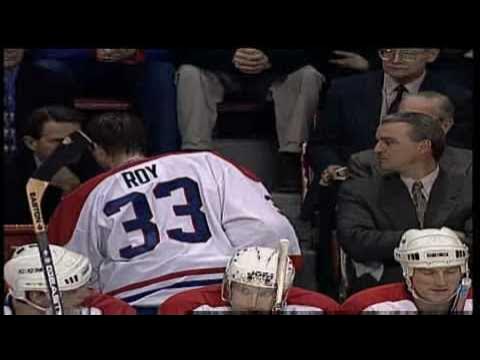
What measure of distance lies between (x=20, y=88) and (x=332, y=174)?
1.18 metres

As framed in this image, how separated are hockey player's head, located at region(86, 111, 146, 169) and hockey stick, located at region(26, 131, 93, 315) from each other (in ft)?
0.14

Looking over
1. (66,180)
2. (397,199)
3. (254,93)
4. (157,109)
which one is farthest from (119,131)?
(397,199)

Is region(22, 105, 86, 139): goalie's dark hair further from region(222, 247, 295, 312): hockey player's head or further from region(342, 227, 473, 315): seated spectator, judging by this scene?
region(342, 227, 473, 315): seated spectator

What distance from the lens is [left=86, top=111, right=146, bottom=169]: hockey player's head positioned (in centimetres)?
421

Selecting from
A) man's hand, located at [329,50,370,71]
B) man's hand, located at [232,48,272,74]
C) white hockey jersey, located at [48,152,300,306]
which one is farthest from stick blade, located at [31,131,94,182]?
man's hand, located at [329,50,370,71]

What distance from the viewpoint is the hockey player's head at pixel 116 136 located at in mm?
4215

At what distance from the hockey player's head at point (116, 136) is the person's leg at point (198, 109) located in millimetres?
166

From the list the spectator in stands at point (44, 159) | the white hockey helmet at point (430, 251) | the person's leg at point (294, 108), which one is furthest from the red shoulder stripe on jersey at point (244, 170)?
the white hockey helmet at point (430, 251)

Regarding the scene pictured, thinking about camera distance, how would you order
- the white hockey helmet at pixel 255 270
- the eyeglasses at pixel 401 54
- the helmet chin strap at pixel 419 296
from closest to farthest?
the white hockey helmet at pixel 255 270 < the helmet chin strap at pixel 419 296 < the eyeglasses at pixel 401 54

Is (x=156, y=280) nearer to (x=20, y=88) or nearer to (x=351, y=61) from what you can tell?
(x=20, y=88)

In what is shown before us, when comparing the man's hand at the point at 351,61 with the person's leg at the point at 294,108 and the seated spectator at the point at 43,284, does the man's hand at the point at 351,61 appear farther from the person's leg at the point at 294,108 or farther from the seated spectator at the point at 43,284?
the seated spectator at the point at 43,284
